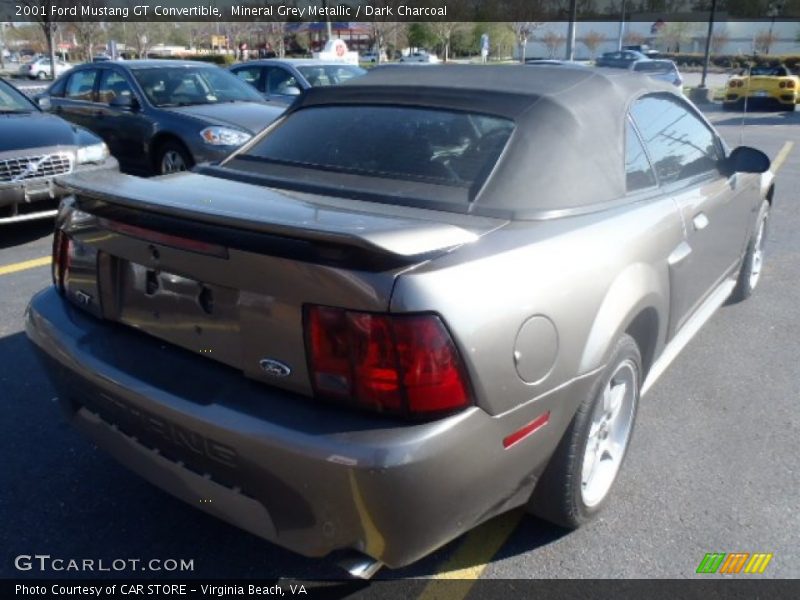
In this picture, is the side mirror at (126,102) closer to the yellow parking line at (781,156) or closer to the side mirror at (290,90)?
the side mirror at (290,90)

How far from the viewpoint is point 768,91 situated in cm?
2195

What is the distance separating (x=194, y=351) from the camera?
223 cm

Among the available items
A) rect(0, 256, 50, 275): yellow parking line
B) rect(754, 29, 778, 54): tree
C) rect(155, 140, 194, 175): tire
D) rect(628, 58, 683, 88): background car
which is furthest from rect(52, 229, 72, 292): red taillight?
rect(754, 29, 778, 54): tree

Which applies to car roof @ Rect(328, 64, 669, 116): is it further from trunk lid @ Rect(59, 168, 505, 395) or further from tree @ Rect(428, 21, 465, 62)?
tree @ Rect(428, 21, 465, 62)

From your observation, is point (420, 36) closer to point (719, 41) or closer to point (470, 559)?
point (719, 41)

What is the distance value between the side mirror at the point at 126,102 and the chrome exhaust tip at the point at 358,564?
759 cm

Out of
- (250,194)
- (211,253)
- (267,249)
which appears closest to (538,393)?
(267,249)

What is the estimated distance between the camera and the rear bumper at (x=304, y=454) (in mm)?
1833

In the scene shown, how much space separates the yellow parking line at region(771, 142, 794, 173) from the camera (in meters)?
11.6

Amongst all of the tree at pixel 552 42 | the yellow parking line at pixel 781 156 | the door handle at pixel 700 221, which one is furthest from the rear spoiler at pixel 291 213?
the tree at pixel 552 42

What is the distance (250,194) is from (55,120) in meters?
5.28

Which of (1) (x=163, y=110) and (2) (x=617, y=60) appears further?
(2) (x=617, y=60)

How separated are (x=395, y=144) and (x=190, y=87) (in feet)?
22.3

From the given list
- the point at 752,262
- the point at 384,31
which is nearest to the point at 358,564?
the point at 752,262
